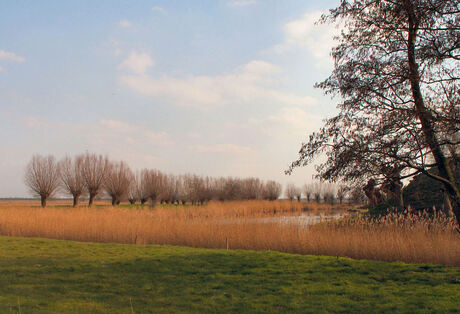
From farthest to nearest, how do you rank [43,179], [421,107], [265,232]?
[43,179], [265,232], [421,107]

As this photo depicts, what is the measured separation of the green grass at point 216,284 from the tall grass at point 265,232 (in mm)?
1839

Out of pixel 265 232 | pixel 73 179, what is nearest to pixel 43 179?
pixel 73 179

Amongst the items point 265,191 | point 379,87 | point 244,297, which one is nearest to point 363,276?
point 244,297

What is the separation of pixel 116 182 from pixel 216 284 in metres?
34.4

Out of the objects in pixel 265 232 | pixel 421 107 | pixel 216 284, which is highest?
pixel 421 107

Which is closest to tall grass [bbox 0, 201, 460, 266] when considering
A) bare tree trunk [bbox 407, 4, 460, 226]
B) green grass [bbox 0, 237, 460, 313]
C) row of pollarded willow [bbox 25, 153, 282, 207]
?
green grass [bbox 0, 237, 460, 313]

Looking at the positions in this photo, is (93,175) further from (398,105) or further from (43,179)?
(398,105)

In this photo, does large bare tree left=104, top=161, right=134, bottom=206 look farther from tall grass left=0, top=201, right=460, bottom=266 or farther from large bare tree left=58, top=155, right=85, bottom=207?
tall grass left=0, top=201, right=460, bottom=266

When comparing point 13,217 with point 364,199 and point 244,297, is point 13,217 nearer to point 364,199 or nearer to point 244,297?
point 244,297

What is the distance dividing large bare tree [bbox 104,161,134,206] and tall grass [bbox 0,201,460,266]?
20103 millimetres

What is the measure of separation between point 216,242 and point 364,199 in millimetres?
6791

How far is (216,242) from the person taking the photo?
40.0 ft

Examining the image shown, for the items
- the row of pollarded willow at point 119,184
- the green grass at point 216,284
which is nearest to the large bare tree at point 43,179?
the row of pollarded willow at point 119,184

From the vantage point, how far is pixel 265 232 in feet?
39.1
